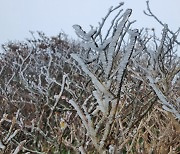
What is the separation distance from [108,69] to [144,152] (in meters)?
1.49

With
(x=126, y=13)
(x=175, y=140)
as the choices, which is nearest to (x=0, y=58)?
(x=175, y=140)

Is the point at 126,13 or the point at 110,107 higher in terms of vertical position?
the point at 126,13

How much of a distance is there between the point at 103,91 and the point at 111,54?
180mm

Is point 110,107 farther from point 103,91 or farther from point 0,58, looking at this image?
point 0,58

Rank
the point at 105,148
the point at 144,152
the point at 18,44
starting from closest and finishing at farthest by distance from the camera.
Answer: the point at 105,148, the point at 144,152, the point at 18,44

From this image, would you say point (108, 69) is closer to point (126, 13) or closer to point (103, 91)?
point (103, 91)

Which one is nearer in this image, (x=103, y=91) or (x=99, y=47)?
(x=99, y=47)

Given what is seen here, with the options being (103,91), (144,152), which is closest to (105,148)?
(103,91)

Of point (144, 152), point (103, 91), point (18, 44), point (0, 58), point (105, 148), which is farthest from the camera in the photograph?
point (18, 44)

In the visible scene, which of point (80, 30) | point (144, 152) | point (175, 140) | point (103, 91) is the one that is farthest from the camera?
point (175, 140)

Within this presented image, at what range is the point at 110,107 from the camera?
5.27 feet

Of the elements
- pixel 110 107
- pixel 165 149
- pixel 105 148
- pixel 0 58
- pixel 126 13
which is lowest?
pixel 165 149

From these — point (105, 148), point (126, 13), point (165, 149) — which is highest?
point (126, 13)

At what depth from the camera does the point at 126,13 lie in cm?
141
